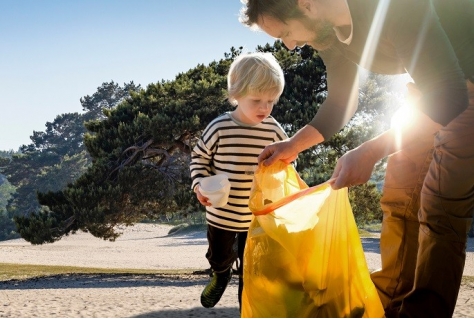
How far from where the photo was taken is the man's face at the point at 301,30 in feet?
7.16

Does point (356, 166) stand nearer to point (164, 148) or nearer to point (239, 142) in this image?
point (239, 142)

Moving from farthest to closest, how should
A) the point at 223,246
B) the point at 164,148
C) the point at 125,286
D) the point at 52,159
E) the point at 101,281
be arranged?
the point at 52,159 → the point at 164,148 → the point at 101,281 → the point at 125,286 → the point at 223,246

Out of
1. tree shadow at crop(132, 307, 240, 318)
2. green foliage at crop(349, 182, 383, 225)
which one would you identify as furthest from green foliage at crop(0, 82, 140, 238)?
tree shadow at crop(132, 307, 240, 318)

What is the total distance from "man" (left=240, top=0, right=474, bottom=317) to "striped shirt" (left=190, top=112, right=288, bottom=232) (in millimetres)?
753

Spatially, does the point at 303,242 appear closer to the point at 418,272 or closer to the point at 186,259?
the point at 418,272

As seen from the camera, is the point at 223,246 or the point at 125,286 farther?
the point at 125,286

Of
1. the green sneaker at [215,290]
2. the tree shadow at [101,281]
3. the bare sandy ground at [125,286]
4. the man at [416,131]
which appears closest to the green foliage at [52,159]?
the bare sandy ground at [125,286]

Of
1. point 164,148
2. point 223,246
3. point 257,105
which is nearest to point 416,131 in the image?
point 257,105

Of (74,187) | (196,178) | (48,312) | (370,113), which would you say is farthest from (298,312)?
(370,113)

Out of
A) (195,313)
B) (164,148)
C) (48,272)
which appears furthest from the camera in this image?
(48,272)

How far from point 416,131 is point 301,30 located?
20.9 inches

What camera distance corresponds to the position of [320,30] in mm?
2207

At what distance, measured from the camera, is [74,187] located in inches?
529

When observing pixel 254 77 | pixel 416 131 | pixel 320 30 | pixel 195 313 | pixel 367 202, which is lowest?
pixel 367 202
